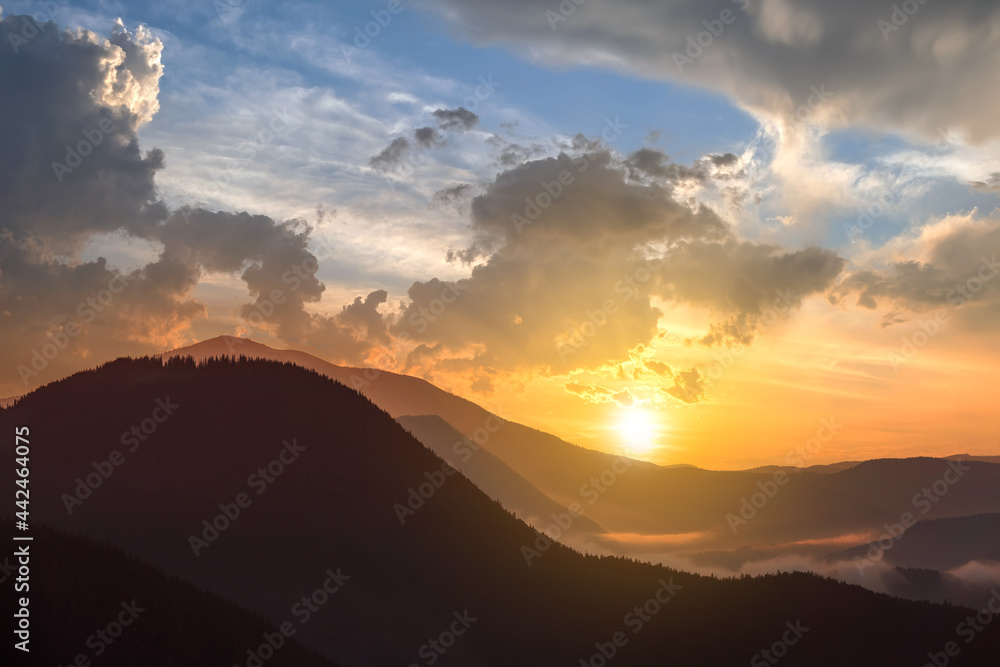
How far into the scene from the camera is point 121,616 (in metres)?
118

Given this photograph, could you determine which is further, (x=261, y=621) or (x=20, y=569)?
(x=261, y=621)

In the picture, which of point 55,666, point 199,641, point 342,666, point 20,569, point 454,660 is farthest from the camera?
point 454,660

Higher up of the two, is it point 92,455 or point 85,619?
point 92,455

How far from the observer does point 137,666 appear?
113 m

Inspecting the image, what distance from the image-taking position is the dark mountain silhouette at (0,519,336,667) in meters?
110

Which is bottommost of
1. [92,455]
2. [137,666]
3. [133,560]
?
[137,666]

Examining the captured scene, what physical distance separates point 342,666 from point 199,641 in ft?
143

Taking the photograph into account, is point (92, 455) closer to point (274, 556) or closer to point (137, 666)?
point (274, 556)

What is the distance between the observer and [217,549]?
599 feet

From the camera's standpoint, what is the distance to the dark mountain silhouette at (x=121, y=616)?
10994 cm

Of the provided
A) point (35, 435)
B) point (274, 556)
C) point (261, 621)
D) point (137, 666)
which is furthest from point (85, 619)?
point (35, 435)

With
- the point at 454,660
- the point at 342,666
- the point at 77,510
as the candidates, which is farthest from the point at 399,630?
the point at 77,510

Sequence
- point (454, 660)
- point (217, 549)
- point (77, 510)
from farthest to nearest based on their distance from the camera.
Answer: point (454, 660) → point (217, 549) → point (77, 510)

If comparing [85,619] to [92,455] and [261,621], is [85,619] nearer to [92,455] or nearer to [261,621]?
[261,621]
